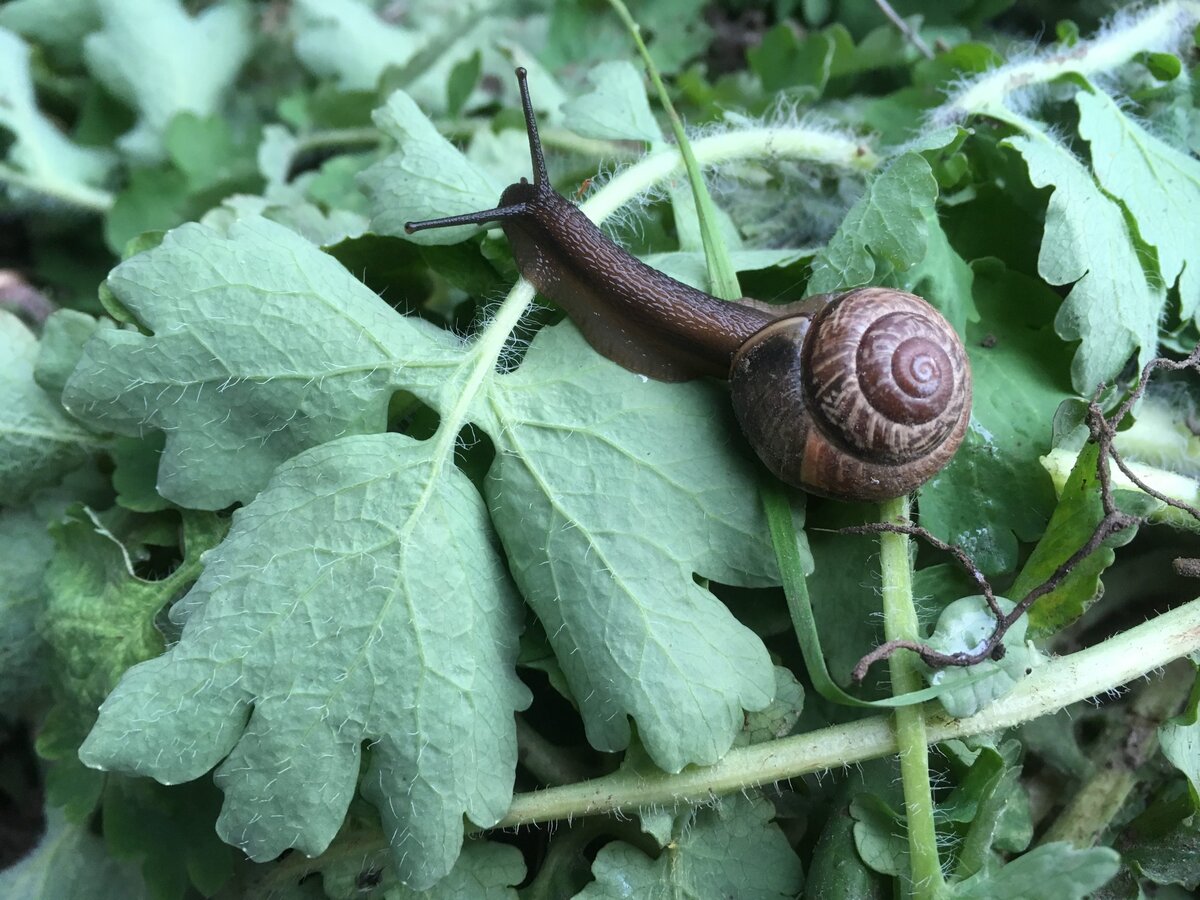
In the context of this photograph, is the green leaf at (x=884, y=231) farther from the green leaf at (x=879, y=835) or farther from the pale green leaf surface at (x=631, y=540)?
the green leaf at (x=879, y=835)

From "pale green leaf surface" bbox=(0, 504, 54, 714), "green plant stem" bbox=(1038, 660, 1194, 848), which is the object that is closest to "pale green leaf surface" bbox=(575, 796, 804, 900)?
"green plant stem" bbox=(1038, 660, 1194, 848)

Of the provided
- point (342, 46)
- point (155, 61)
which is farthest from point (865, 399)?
point (155, 61)

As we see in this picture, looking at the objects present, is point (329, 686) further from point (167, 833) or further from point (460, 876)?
point (167, 833)

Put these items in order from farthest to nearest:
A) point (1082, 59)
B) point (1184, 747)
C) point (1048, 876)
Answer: point (1082, 59) → point (1184, 747) → point (1048, 876)

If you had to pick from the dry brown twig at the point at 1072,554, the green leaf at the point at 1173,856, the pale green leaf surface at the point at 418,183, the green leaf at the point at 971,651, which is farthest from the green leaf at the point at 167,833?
the green leaf at the point at 1173,856

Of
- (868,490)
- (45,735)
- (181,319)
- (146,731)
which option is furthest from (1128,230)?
(45,735)
